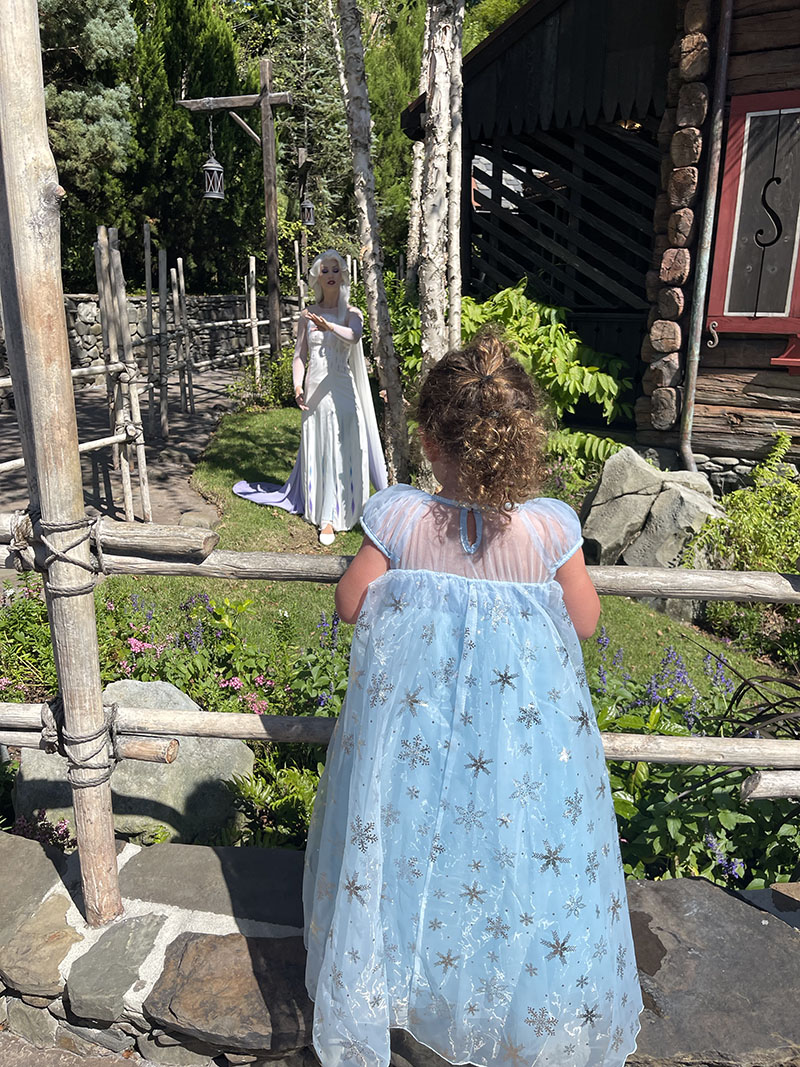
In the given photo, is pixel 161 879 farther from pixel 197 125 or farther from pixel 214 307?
pixel 197 125

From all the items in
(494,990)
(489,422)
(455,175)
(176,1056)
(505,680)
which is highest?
(455,175)

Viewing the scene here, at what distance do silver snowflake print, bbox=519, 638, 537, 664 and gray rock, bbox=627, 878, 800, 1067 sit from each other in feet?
3.17

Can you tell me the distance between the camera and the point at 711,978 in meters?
2.14

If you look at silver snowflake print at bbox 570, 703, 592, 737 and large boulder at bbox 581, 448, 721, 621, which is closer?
silver snowflake print at bbox 570, 703, 592, 737

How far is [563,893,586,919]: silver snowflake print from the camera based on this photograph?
1727mm

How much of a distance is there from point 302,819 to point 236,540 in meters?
3.70

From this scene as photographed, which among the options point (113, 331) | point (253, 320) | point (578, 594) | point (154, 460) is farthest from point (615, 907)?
point (253, 320)

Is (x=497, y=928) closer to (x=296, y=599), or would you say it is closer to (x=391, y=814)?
(x=391, y=814)

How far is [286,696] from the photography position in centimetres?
373

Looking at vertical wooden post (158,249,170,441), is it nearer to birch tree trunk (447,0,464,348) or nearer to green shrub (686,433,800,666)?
birch tree trunk (447,0,464,348)

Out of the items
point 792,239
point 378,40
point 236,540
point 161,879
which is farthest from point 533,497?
point 378,40

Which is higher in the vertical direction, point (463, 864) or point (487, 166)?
point (487, 166)

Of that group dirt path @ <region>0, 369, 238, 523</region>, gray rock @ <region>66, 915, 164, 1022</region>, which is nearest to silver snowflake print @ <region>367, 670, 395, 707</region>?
gray rock @ <region>66, 915, 164, 1022</region>

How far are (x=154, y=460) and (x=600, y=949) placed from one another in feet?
26.7
